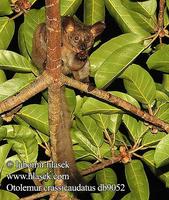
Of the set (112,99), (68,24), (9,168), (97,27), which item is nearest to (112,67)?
(112,99)

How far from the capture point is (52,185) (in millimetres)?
2584

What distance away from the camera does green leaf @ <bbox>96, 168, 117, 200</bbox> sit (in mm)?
2652

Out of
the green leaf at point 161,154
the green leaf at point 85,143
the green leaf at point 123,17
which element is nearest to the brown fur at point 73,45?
the green leaf at point 123,17

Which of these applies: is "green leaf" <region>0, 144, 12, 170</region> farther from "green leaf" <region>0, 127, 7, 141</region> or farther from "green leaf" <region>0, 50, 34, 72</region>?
"green leaf" <region>0, 50, 34, 72</region>

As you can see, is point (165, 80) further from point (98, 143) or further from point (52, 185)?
point (52, 185)

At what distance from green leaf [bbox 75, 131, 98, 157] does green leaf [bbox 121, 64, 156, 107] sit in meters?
0.38

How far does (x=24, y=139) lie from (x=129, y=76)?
0.68 meters

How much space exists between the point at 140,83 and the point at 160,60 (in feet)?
Answer: 0.67

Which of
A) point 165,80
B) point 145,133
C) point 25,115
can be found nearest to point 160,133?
point 145,133

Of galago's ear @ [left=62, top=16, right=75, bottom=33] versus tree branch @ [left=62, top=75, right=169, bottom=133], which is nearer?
tree branch @ [left=62, top=75, right=169, bottom=133]

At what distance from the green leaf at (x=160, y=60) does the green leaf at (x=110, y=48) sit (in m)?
0.19

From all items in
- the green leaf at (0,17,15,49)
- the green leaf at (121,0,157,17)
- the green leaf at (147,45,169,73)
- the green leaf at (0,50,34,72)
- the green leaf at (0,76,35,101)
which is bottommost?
the green leaf at (0,76,35,101)

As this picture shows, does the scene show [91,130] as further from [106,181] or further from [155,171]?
[155,171]

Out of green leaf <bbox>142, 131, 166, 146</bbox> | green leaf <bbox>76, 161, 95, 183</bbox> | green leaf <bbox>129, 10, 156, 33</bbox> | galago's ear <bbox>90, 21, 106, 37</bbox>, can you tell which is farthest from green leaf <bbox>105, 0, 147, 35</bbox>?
green leaf <bbox>76, 161, 95, 183</bbox>
